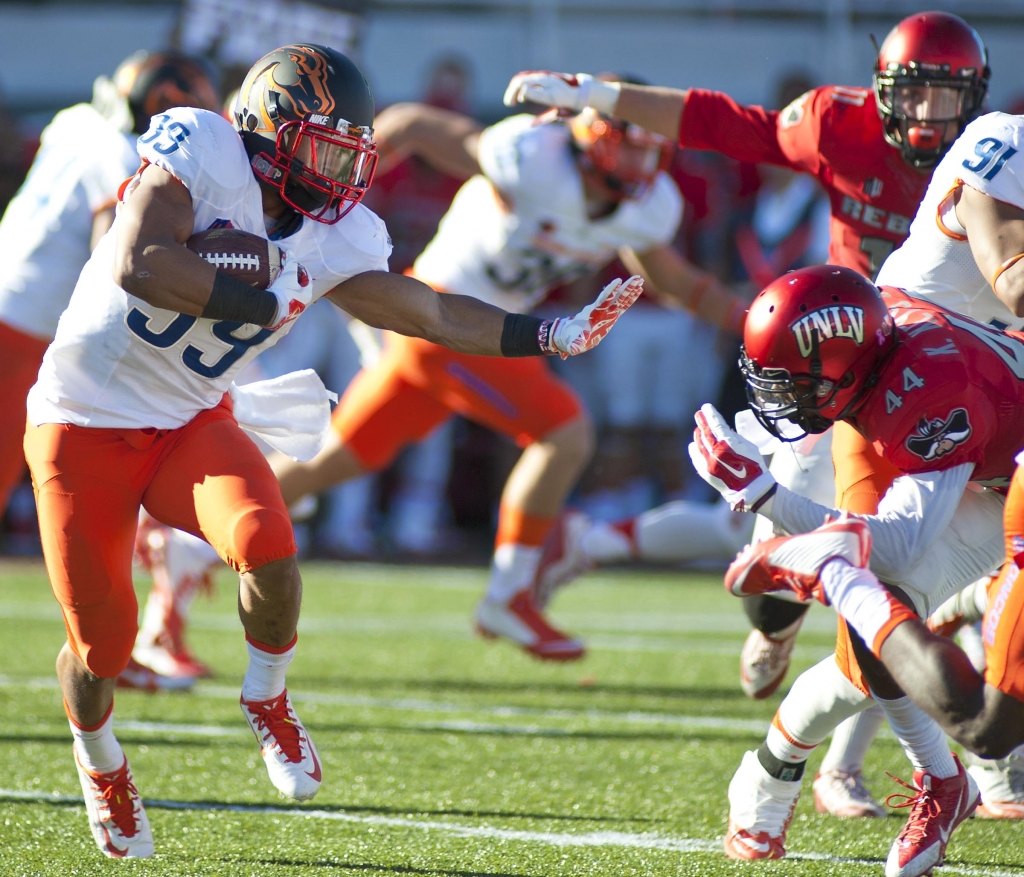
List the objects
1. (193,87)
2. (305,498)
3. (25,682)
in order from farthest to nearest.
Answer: (305,498)
(25,682)
(193,87)

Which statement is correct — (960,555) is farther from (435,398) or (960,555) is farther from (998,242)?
(435,398)

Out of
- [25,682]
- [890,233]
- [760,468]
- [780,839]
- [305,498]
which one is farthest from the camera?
[305,498]

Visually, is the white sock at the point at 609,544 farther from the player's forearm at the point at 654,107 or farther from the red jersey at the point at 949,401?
the red jersey at the point at 949,401

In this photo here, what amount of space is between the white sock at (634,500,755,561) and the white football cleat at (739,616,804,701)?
3.15 ft

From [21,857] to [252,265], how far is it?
4.23 ft

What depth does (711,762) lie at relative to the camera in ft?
12.6

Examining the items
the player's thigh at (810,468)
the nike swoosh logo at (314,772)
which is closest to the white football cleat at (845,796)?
the player's thigh at (810,468)

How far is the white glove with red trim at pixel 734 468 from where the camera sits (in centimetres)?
271

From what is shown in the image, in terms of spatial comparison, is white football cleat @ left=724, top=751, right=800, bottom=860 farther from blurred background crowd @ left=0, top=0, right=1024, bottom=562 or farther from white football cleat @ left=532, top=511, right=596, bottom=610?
blurred background crowd @ left=0, top=0, right=1024, bottom=562

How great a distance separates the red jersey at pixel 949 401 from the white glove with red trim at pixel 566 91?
1394 millimetres

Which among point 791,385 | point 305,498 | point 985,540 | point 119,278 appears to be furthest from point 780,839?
point 305,498

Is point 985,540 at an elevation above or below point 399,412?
above

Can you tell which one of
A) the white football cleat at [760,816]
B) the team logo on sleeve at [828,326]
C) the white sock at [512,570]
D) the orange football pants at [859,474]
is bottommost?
the white sock at [512,570]

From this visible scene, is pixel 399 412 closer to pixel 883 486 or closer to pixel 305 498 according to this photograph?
pixel 305 498
